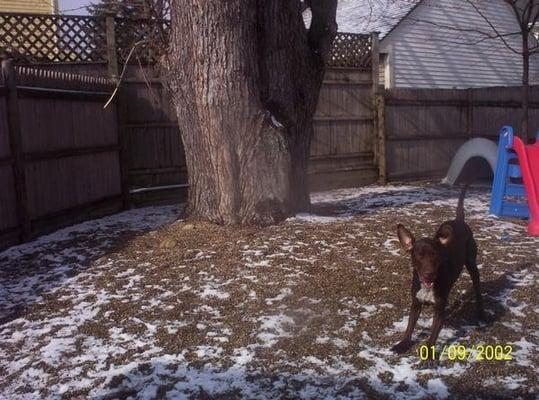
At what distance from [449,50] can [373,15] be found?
9.03 ft

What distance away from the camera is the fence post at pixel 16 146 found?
6621 mm

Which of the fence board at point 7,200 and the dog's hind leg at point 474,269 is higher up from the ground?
the fence board at point 7,200

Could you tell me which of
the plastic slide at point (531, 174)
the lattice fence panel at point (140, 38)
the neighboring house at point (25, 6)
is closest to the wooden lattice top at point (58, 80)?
the lattice fence panel at point (140, 38)

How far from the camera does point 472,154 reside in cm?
1090

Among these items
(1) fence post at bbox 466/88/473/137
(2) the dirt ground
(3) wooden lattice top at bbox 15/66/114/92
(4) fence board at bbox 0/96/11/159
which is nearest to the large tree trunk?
(2) the dirt ground

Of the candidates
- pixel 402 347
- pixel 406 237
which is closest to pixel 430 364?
pixel 402 347

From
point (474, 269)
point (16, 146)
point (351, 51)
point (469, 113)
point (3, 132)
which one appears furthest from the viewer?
point (469, 113)

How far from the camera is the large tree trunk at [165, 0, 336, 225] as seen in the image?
6.39m

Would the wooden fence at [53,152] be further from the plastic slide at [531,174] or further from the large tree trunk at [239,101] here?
the plastic slide at [531,174]

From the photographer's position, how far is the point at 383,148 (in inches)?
472

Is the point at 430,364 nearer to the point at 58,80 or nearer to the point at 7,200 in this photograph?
the point at 7,200

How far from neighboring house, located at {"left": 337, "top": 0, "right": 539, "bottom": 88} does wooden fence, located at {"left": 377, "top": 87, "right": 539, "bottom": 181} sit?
3.67m

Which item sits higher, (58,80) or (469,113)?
(58,80)
